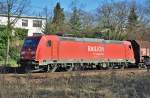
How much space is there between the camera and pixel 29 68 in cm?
3014

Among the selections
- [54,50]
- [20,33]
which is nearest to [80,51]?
[54,50]

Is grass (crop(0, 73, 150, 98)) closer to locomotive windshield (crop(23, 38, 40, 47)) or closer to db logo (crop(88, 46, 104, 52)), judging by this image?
locomotive windshield (crop(23, 38, 40, 47))

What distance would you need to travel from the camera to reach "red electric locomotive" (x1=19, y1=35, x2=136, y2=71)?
99.5ft

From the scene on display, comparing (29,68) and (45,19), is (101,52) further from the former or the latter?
(45,19)

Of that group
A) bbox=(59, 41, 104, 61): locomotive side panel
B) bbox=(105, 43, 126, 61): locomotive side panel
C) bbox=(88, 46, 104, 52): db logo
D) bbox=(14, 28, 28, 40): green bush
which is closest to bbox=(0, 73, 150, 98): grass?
bbox=(59, 41, 104, 61): locomotive side panel

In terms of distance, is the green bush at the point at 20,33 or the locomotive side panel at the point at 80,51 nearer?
the locomotive side panel at the point at 80,51

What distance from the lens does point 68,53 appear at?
3297 cm

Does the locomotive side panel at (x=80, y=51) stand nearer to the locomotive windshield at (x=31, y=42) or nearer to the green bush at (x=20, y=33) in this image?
the locomotive windshield at (x=31, y=42)

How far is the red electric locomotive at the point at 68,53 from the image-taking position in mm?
30328

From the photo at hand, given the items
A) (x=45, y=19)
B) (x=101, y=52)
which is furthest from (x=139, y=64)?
(x=45, y=19)

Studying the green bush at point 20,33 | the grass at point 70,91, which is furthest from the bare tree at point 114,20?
the grass at point 70,91

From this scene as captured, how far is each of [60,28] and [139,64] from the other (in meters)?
28.3

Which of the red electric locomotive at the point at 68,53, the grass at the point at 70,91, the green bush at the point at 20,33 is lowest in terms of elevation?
the grass at the point at 70,91

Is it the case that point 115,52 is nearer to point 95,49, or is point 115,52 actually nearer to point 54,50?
point 95,49
